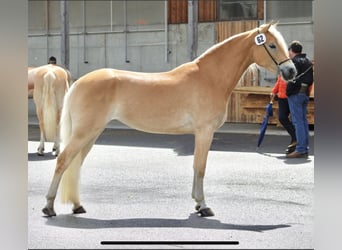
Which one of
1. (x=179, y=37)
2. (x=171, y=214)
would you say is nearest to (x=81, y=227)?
(x=171, y=214)

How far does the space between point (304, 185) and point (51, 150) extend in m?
4.59

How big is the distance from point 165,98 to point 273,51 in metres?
1.02

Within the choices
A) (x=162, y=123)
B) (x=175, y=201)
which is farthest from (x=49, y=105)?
(x=162, y=123)

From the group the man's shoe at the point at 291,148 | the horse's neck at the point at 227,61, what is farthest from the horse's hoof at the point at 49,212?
the man's shoe at the point at 291,148

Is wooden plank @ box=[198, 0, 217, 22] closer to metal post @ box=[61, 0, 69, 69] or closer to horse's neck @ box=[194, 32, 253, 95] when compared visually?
metal post @ box=[61, 0, 69, 69]

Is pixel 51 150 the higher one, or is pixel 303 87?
pixel 303 87

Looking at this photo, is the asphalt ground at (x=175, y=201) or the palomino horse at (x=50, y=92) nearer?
the asphalt ground at (x=175, y=201)

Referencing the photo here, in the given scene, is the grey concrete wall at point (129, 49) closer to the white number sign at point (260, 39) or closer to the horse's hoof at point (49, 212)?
the white number sign at point (260, 39)

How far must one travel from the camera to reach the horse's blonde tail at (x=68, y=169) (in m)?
4.80

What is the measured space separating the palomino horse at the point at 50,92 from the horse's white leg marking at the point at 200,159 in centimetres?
244

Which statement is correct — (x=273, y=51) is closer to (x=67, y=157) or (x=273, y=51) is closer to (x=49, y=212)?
(x=67, y=157)

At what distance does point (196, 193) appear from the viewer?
16.5 ft

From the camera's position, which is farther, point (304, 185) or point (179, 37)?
point (179, 37)

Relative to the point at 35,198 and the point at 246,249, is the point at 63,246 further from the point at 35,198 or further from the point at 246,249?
the point at 35,198
